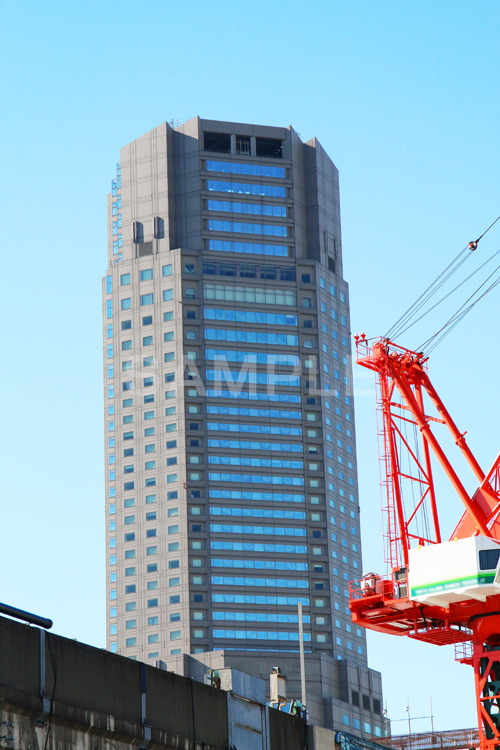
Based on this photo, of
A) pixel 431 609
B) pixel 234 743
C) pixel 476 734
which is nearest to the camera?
pixel 234 743

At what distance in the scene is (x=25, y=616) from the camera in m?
33.3

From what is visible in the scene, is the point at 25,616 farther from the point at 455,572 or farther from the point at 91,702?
the point at 455,572

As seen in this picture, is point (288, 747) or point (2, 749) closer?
point (2, 749)

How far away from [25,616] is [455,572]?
171ft

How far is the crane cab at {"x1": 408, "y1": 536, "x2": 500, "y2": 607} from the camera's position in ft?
264

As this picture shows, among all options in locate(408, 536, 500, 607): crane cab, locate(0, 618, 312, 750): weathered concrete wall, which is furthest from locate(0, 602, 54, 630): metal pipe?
locate(408, 536, 500, 607): crane cab

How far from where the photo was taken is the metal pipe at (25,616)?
32781 mm

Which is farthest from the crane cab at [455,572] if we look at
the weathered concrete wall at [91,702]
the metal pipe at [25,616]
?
A: the metal pipe at [25,616]

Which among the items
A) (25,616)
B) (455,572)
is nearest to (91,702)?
(25,616)

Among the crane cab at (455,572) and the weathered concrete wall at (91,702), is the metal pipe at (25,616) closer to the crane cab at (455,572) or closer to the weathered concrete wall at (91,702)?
the weathered concrete wall at (91,702)

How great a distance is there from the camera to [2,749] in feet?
109

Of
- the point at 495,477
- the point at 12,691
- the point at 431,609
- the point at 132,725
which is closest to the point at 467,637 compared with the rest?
the point at 431,609

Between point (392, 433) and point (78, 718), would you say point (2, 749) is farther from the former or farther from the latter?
point (392, 433)

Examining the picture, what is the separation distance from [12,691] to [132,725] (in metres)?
6.37
